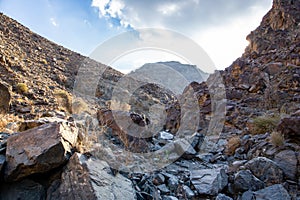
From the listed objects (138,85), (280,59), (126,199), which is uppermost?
(280,59)

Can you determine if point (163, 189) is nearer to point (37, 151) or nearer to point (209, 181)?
point (209, 181)

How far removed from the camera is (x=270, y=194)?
2480 millimetres

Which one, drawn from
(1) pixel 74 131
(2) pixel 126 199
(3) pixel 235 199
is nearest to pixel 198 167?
(3) pixel 235 199

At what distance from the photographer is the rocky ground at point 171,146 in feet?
8.05

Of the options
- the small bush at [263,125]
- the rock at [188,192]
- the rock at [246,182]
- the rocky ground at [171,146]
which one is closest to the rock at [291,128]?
the rocky ground at [171,146]

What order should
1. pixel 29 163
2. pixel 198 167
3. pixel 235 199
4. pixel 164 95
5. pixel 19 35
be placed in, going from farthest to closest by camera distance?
pixel 164 95 → pixel 19 35 → pixel 198 167 → pixel 235 199 → pixel 29 163

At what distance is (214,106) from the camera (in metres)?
8.66

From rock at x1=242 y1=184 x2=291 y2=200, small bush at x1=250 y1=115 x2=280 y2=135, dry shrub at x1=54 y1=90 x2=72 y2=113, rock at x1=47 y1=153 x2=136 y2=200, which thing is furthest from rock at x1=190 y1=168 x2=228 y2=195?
dry shrub at x1=54 y1=90 x2=72 y2=113

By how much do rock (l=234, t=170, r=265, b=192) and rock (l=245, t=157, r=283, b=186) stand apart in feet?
0.47

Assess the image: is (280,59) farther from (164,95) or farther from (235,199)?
(164,95)

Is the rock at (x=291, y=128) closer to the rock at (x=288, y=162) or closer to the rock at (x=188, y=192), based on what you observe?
the rock at (x=288, y=162)

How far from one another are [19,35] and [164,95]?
11871 millimetres

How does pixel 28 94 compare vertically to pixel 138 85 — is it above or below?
below

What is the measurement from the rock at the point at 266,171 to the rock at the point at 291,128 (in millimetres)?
947
